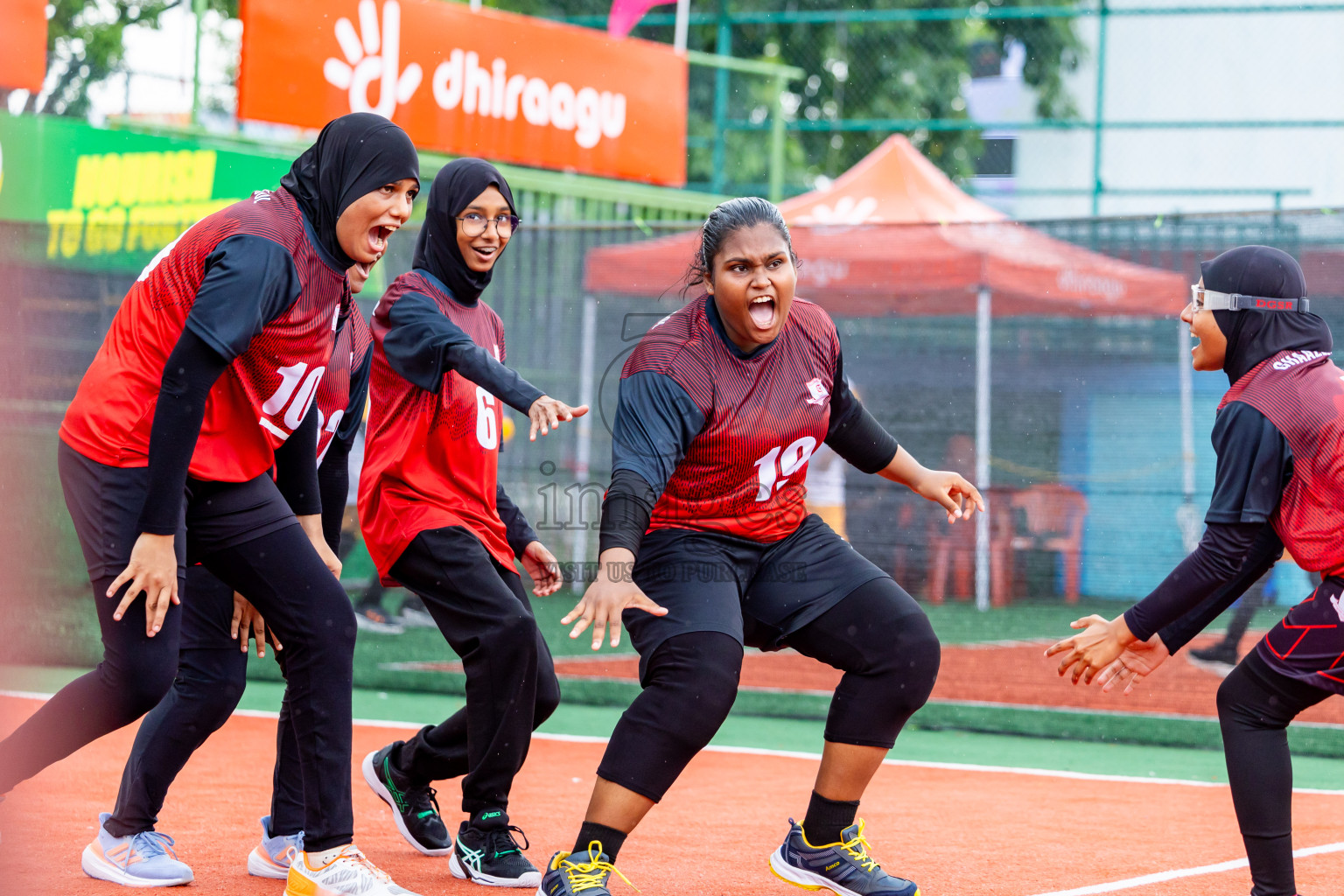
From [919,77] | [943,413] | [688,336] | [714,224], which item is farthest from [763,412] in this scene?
[919,77]

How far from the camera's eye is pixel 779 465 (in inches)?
162

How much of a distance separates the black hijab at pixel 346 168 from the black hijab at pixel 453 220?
1.82ft

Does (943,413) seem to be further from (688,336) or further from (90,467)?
(90,467)

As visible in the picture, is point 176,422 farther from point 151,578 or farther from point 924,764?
point 924,764

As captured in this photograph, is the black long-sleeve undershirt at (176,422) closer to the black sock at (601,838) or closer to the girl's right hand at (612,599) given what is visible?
the girl's right hand at (612,599)

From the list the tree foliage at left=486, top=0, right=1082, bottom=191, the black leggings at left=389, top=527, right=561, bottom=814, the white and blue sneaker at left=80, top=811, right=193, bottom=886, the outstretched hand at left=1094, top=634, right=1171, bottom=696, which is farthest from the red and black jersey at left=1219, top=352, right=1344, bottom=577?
the tree foliage at left=486, top=0, right=1082, bottom=191

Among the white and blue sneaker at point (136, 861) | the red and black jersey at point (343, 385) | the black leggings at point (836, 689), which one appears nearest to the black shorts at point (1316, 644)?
the black leggings at point (836, 689)

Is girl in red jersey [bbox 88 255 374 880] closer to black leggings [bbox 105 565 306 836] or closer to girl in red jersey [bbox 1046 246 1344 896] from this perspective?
black leggings [bbox 105 565 306 836]

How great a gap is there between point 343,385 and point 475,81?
8642mm

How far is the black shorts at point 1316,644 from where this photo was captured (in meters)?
3.59

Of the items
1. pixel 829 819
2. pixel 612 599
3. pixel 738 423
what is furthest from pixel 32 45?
pixel 829 819

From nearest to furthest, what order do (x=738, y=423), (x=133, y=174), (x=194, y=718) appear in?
(x=738, y=423) < (x=194, y=718) < (x=133, y=174)

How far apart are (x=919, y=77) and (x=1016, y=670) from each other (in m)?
15.0

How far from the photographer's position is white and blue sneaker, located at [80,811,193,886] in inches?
161
